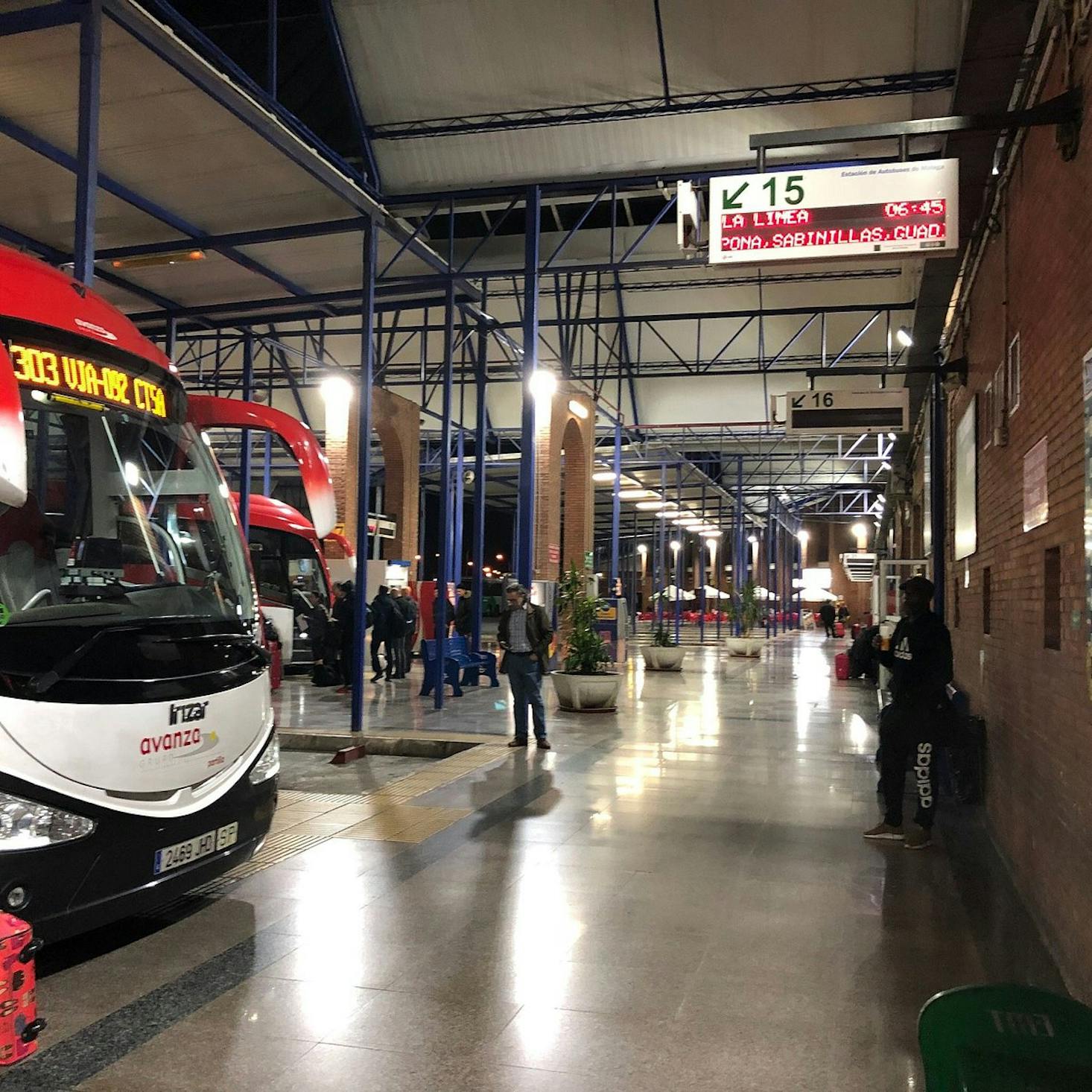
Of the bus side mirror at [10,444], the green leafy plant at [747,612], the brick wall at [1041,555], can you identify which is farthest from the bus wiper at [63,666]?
the green leafy plant at [747,612]

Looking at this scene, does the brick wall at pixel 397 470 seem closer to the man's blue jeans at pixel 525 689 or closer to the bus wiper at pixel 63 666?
the man's blue jeans at pixel 525 689

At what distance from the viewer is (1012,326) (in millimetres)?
6512

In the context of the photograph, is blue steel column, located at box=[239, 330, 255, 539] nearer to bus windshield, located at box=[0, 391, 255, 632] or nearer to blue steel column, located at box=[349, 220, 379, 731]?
blue steel column, located at box=[349, 220, 379, 731]

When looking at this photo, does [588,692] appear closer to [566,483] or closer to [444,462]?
[444,462]

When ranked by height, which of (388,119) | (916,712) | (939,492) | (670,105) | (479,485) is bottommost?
(916,712)

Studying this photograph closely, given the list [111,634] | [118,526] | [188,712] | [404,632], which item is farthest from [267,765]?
[404,632]

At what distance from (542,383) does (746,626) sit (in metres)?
16.0

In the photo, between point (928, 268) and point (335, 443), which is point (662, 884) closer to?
point (928, 268)

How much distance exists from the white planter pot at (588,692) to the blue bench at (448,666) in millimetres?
1730

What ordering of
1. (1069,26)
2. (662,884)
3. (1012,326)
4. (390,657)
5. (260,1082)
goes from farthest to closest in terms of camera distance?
(390,657) < (1012,326) < (662,884) < (1069,26) < (260,1082)

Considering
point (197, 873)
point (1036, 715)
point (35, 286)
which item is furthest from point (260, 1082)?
point (1036, 715)

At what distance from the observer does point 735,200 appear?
6.85 m

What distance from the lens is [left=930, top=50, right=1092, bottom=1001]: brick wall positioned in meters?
4.45

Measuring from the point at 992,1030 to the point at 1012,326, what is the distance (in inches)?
200
